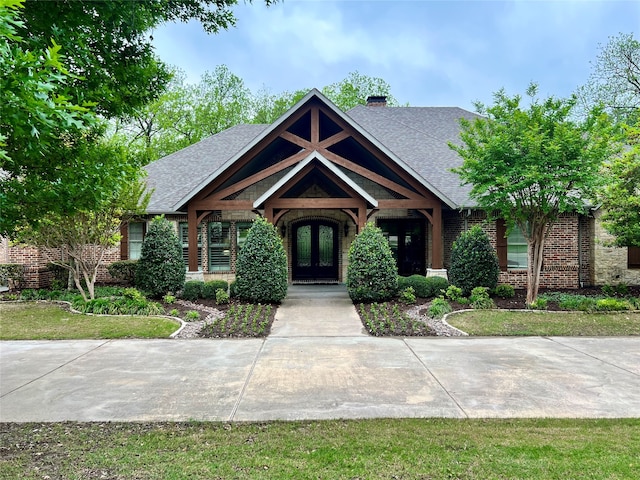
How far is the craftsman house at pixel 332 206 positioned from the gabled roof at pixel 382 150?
0.21ft

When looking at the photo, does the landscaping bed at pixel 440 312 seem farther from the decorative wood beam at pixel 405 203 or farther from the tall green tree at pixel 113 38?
the tall green tree at pixel 113 38

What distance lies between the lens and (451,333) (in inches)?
350

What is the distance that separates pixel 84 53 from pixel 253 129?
1668 centimetres

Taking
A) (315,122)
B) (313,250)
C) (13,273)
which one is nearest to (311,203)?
(315,122)

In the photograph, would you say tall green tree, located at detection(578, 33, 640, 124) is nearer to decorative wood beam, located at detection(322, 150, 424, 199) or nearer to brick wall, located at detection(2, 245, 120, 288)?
decorative wood beam, located at detection(322, 150, 424, 199)

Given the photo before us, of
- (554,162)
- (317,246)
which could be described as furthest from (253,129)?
(554,162)

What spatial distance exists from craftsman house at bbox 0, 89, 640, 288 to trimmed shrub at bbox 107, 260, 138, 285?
0.81 meters

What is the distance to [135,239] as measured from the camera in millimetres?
15305

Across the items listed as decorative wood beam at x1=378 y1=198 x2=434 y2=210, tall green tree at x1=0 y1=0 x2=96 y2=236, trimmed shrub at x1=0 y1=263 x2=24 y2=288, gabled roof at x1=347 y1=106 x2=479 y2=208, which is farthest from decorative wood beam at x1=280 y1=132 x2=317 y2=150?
trimmed shrub at x1=0 y1=263 x2=24 y2=288

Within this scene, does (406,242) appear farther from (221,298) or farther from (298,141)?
(221,298)

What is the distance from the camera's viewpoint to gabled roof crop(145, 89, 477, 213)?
532 inches

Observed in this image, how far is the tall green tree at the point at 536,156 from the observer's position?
31.8 ft

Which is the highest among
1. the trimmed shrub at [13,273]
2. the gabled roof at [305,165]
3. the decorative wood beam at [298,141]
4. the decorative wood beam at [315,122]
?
the decorative wood beam at [315,122]

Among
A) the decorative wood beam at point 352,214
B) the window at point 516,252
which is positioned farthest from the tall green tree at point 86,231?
the window at point 516,252
